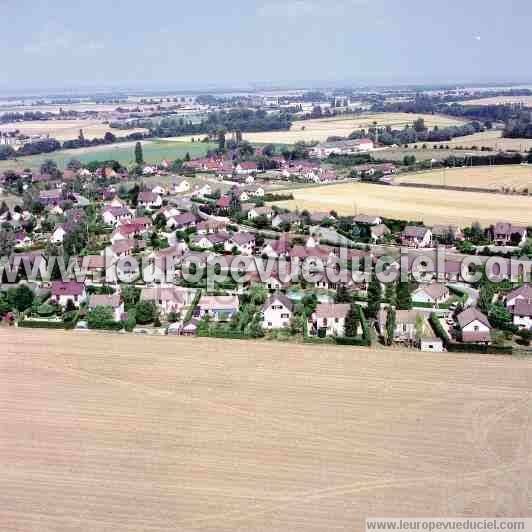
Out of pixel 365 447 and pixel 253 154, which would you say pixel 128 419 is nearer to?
pixel 365 447

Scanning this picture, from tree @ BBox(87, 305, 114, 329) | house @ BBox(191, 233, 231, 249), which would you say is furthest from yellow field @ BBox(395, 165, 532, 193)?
tree @ BBox(87, 305, 114, 329)

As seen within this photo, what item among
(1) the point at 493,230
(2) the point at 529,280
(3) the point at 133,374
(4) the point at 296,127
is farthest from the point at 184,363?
(4) the point at 296,127

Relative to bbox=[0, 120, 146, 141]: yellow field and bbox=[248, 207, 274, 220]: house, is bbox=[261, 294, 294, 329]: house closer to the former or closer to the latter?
bbox=[248, 207, 274, 220]: house

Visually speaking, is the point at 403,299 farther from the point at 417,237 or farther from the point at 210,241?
the point at 210,241

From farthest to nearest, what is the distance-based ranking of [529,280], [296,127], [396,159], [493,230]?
Result: [296,127]
[396,159]
[493,230]
[529,280]

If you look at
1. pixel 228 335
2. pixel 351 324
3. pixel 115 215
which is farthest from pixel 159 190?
pixel 351 324

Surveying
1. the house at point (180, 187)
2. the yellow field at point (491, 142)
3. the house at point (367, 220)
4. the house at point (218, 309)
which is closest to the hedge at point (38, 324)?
the house at point (218, 309)

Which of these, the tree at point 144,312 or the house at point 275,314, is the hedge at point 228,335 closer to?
the house at point 275,314
